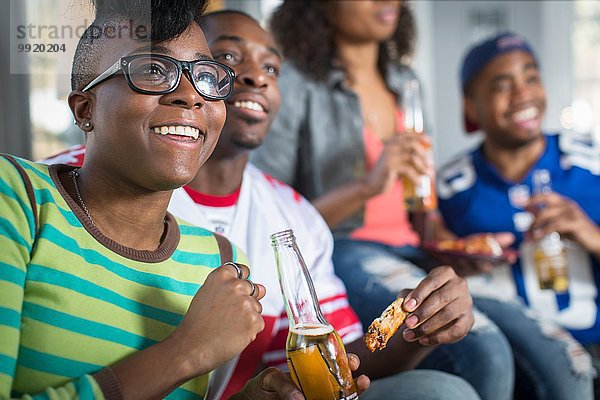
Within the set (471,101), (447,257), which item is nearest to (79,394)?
(447,257)

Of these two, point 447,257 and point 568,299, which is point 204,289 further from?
point 568,299

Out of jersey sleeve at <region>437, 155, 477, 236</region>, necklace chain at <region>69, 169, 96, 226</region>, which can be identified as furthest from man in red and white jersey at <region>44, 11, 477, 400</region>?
jersey sleeve at <region>437, 155, 477, 236</region>

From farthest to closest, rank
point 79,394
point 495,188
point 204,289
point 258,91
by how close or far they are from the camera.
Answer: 1. point 495,188
2. point 258,91
3. point 204,289
4. point 79,394

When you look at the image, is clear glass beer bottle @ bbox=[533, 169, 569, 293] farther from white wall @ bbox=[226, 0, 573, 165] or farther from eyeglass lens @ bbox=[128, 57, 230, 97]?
white wall @ bbox=[226, 0, 573, 165]

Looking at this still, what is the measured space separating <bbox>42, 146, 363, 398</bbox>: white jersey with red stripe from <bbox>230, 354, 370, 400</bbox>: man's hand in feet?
0.76

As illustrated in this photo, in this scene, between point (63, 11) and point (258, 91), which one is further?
point (258, 91)

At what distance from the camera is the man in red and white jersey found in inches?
54.7

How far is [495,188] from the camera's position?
2.50 meters

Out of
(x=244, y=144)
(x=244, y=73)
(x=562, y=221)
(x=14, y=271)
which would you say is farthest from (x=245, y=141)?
(x=562, y=221)

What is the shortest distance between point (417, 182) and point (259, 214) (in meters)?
0.65

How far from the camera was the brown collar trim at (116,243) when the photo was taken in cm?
103

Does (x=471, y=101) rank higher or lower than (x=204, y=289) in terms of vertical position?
higher

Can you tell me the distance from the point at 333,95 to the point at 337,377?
1364 millimetres

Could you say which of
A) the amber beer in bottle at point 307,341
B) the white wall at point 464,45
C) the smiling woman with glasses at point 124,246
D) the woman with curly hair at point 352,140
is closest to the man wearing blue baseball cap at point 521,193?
the woman with curly hair at point 352,140
